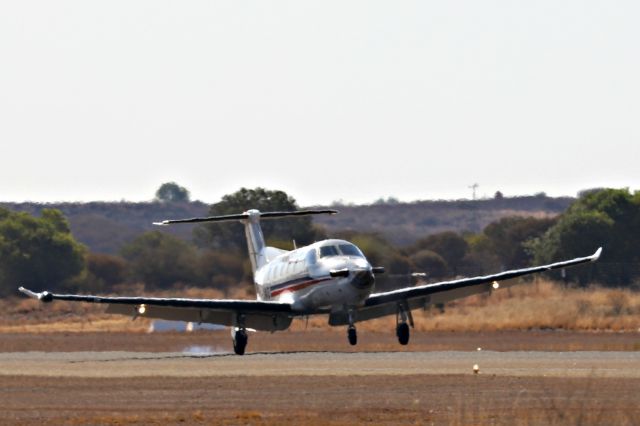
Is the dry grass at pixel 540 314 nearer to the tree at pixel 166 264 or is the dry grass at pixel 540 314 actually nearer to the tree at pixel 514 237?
the tree at pixel 166 264

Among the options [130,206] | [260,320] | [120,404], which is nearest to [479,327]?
[260,320]

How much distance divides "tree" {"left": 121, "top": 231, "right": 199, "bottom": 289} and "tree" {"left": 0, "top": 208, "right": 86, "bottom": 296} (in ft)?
20.4

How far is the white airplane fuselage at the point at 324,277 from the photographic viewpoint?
50.2m

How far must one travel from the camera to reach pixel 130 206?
19650 centimetres

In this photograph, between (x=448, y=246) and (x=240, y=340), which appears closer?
(x=240, y=340)

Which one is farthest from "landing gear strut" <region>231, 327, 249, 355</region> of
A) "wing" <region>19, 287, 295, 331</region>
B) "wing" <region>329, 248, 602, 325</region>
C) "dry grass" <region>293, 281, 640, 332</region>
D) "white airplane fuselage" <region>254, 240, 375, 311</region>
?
"dry grass" <region>293, 281, 640, 332</region>

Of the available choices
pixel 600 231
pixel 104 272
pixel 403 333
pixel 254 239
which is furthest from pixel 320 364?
pixel 600 231

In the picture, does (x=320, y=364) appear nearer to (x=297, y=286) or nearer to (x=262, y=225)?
(x=297, y=286)

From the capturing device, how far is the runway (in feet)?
149

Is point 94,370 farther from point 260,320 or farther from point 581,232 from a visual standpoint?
point 581,232

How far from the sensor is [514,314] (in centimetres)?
7356

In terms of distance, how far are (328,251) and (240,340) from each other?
5.59 m

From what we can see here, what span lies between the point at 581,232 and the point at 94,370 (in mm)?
66286

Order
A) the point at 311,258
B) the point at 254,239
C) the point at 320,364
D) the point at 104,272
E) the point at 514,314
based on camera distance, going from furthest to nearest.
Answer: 1. the point at 104,272
2. the point at 514,314
3. the point at 254,239
4. the point at 311,258
5. the point at 320,364
